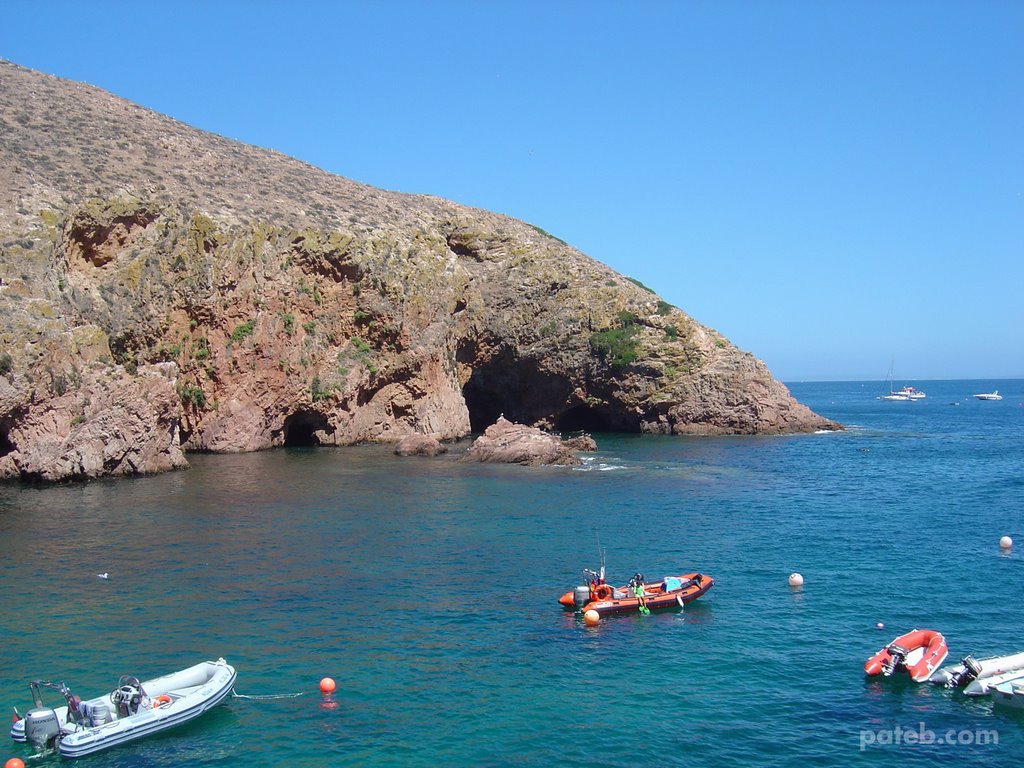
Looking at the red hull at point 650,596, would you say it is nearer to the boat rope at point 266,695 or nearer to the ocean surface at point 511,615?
the ocean surface at point 511,615

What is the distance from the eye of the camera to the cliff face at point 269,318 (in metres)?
52.9

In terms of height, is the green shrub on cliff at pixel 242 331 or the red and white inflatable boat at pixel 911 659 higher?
the green shrub on cliff at pixel 242 331

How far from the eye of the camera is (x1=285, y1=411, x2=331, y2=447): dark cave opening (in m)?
72.0

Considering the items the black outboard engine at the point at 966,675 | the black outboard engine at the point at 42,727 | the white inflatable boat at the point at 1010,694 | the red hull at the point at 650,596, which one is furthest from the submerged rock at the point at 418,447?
the white inflatable boat at the point at 1010,694

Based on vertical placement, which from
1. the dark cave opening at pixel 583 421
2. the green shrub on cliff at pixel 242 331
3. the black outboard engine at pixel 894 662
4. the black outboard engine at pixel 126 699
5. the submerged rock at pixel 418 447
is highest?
the green shrub on cliff at pixel 242 331

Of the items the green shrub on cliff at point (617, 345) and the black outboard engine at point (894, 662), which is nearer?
the black outboard engine at point (894, 662)

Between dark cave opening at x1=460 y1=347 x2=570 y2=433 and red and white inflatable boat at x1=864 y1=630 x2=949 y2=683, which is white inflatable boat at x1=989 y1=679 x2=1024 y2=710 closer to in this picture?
red and white inflatable boat at x1=864 y1=630 x2=949 y2=683

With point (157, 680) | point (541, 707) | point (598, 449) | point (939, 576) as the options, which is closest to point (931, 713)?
point (541, 707)

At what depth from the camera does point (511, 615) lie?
27484mm

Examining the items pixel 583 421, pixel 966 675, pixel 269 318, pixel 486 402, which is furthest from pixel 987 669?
pixel 486 402

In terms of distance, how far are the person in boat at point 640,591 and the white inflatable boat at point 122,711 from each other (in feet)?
43.3

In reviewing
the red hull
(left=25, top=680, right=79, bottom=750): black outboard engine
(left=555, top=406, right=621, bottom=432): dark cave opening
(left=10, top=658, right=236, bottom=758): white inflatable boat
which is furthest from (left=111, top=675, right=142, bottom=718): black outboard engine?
(left=555, top=406, right=621, bottom=432): dark cave opening

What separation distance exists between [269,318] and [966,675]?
57.8 meters

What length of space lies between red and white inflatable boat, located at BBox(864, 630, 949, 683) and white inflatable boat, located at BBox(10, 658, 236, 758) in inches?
A: 660
